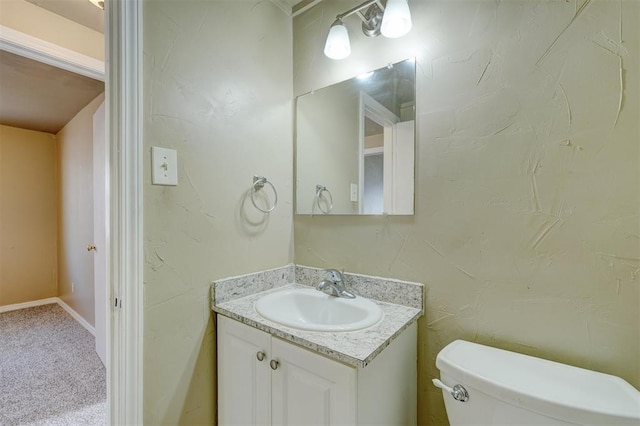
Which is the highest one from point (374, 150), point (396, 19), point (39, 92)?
point (39, 92)

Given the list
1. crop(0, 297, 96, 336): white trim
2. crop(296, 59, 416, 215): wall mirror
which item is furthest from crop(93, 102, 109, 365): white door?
crop(296, 59, 416, 215): wall mirror

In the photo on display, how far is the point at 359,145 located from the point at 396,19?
49 centimetres

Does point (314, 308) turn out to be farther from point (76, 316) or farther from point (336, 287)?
point (76, 316)

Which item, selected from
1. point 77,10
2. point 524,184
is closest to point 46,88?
point 77,10

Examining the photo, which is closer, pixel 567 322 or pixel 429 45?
pixel 567 322

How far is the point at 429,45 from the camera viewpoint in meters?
1.08

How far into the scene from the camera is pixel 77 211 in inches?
111

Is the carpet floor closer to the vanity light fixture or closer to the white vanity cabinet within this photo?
the white vanity cabinet

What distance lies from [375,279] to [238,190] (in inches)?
27.7

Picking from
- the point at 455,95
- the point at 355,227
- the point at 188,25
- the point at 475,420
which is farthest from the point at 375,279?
the point at 188,25

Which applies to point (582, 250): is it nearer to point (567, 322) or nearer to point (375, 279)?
point (567, 322)

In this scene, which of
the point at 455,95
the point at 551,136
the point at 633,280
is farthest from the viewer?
the point at 455,95

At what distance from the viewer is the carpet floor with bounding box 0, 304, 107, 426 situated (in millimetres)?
1526

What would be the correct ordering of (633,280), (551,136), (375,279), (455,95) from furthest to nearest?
(375,279) < (455,95) < (551,136) < (633,280)
